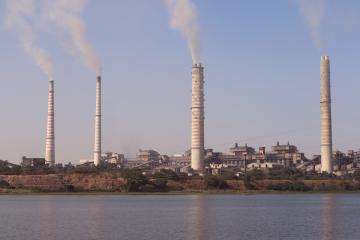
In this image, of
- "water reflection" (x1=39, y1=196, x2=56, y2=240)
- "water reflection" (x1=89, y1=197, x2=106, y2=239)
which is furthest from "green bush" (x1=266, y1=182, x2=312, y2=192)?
"water reflection" (x1=39, y1=196, x2=56, y2=240)

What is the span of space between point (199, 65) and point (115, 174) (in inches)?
1365

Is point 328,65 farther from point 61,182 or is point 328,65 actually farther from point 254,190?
point 61,182

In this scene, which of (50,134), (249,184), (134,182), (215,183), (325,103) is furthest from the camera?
(50,134)

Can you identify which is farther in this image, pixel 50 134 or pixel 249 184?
pixel 50 134

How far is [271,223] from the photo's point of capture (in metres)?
56.6

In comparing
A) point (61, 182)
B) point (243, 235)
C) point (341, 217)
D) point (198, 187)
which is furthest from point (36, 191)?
point (243, 235)

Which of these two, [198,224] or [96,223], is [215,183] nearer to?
[198,224]

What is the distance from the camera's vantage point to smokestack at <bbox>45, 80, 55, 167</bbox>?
148m

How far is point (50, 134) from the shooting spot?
5925 inches

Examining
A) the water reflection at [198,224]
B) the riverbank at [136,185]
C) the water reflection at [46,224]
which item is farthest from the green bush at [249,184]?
the water reflection at [46,224]

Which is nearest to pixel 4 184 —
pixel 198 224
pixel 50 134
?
pixel 50 134

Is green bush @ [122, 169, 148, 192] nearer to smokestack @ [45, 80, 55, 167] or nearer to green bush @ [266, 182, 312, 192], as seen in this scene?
green bush @ [266, 182, 312, 192]

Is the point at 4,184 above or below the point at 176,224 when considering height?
above

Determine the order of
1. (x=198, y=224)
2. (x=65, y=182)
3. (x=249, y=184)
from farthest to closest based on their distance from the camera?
(x=249, y=184)
(x=65, y=182)
(x=198, y=224)
